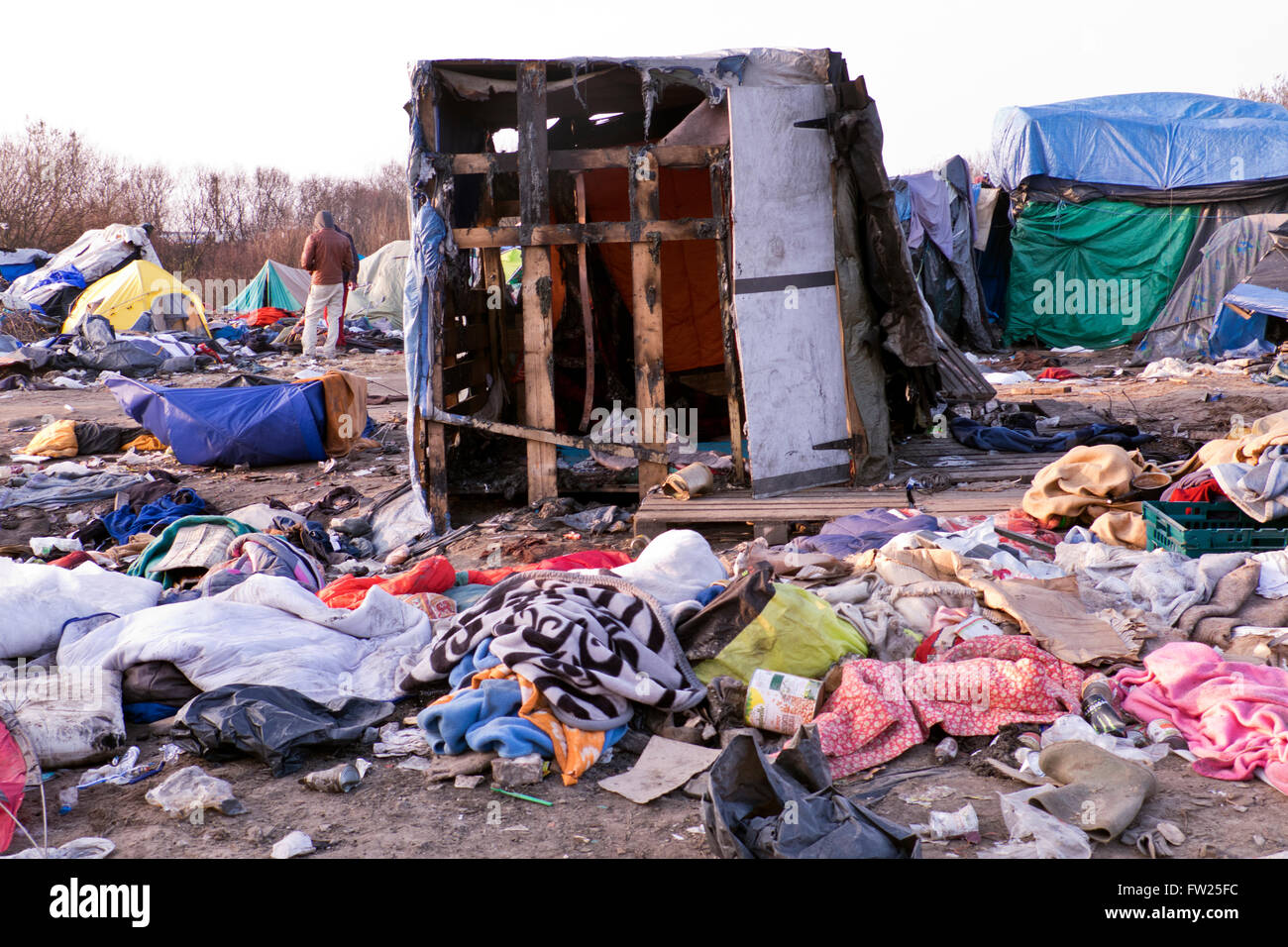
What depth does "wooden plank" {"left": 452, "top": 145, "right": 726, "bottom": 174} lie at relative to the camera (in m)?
6.47

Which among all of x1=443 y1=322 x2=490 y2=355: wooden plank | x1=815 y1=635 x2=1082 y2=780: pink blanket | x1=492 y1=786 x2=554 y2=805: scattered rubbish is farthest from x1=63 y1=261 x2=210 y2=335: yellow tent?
x1=815 y1=635 x2=1082 y2=780: pink blanket

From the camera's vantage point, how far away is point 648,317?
6672 millimetres

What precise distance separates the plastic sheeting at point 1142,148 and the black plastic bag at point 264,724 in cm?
1498

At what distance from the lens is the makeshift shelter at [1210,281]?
14.2 meters

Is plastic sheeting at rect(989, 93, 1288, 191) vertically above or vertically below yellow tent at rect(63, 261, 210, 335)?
above

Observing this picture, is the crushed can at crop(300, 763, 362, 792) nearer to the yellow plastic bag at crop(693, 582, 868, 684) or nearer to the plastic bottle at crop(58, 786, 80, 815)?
the plastic bottle at crop(58, 786, 80, 815)

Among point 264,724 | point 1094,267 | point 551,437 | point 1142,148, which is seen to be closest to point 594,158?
point 551,437

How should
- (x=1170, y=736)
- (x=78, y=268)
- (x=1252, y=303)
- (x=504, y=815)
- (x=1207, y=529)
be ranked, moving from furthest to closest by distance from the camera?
(x=78, y=268), (x=1252, y=303), (x=1207, y=529), (x=1170, y=736), (x=504, y=815)

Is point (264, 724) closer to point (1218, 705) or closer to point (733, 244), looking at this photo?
point (1218, 705)

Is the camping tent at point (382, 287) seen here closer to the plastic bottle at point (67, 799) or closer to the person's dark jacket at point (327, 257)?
the person's dark jacket at point (327, 257)

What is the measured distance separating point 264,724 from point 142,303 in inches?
624

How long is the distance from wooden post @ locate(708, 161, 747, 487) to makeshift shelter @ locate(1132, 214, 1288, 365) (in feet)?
31.2

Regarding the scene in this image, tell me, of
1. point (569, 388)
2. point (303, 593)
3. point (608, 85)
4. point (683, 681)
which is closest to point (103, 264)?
point (569, 388)
